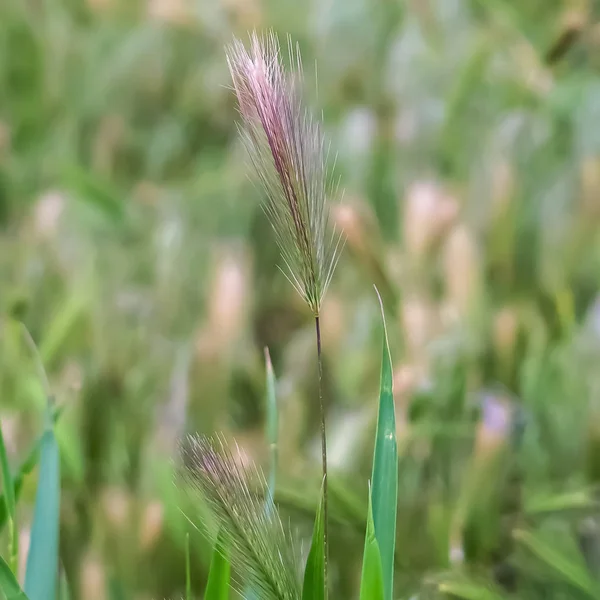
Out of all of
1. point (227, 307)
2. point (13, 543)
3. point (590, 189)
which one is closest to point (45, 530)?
point (13, 543)

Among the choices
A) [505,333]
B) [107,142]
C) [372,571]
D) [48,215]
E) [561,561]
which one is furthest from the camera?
[107,142]

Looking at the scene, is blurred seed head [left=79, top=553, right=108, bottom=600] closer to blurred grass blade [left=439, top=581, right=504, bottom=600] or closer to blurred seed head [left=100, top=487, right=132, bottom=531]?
blurred seed head [left=100, top=487, right=132, bottom=531]

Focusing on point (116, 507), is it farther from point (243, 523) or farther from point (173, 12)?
point (173, 12)

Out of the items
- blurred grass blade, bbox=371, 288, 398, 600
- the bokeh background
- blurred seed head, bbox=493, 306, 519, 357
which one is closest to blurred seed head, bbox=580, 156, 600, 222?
the bokeh background

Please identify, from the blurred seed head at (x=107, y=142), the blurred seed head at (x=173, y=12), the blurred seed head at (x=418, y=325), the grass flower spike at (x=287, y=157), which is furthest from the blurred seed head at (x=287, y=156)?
the blurred seed head at (x=173, y=12)

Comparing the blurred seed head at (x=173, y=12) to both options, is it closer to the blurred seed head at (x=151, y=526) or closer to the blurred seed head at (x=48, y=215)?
the blurred seed head at (x=48, y=215)

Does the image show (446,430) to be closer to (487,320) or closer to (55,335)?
(487,320)

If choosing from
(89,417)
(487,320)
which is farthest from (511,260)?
(89,417)
